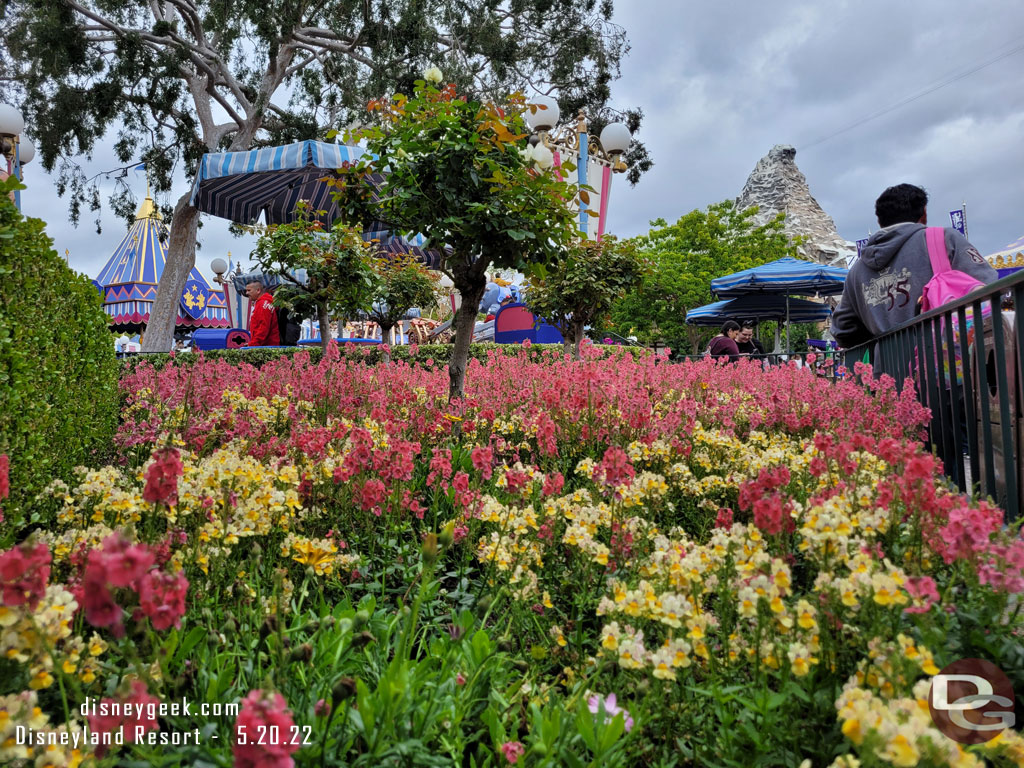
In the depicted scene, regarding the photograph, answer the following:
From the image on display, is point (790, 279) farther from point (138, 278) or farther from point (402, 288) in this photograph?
point (138, 278)

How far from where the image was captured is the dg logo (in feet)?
4.37

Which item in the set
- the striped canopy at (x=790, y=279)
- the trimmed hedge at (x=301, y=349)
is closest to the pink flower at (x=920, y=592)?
the trimmed hedge at (x=301, y=349)

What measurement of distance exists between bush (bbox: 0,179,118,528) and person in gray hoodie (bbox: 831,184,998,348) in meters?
5.16

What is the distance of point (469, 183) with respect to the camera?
13.8 ft

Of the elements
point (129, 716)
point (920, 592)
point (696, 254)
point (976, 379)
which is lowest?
point (129, 716)

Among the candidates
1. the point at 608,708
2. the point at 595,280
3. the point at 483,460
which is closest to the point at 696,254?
the point at 595,280

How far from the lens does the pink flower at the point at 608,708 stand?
1.63m

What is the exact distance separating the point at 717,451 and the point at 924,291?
2.00 meters

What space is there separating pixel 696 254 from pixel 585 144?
2555 centimetres

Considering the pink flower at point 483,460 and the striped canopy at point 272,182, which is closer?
the pink flower at point 483,460

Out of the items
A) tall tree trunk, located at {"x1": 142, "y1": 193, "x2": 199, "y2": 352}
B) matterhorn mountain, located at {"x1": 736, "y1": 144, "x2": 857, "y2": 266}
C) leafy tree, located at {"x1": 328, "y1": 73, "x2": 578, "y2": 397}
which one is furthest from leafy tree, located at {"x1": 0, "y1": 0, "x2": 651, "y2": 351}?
matterhorn mountain, located at {"x1": 736, "y1": 144, "x2": 857, "y2": 266}

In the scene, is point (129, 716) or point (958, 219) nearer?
point (129, 716)

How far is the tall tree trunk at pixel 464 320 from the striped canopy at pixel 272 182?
5.35ft

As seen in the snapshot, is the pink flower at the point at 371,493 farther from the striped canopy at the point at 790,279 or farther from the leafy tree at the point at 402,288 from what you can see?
the striped canopy at the point at 790,279
